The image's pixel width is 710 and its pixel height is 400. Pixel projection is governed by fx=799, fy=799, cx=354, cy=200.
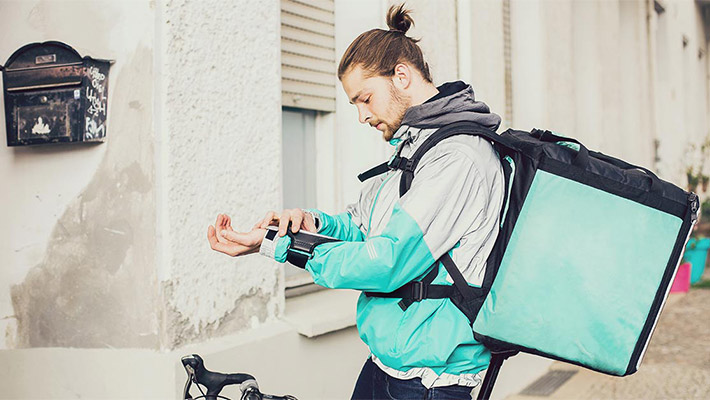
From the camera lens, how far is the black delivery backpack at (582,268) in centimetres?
199

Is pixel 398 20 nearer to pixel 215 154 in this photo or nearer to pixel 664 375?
pixel 215 154

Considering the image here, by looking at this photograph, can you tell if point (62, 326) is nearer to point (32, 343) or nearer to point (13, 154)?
point (32, 343)

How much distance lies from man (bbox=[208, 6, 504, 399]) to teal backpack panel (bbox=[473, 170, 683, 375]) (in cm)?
12

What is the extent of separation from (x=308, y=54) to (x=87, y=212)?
68.1 inches

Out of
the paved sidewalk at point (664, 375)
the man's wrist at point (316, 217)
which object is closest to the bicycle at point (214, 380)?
the man's wrist at point (316, 217)

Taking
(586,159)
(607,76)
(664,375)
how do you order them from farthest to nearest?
(607,76) → (664,375) → (586,159)

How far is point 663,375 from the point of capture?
5973 mm

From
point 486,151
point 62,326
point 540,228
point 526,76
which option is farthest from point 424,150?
point 526,76

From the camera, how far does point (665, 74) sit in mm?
13742

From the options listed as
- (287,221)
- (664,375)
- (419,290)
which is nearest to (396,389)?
(419,290)

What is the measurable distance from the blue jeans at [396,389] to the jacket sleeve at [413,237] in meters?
0.30

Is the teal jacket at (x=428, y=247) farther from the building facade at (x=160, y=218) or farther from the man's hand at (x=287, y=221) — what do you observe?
the building facade at (x=160, y=218)

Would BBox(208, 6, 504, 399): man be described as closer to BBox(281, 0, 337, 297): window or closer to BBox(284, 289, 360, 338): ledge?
BBox(284, 289, 360, 338): ledge

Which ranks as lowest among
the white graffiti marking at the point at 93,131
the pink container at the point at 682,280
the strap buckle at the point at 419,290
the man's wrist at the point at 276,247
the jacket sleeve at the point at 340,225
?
the pink container at the point at 682,280
